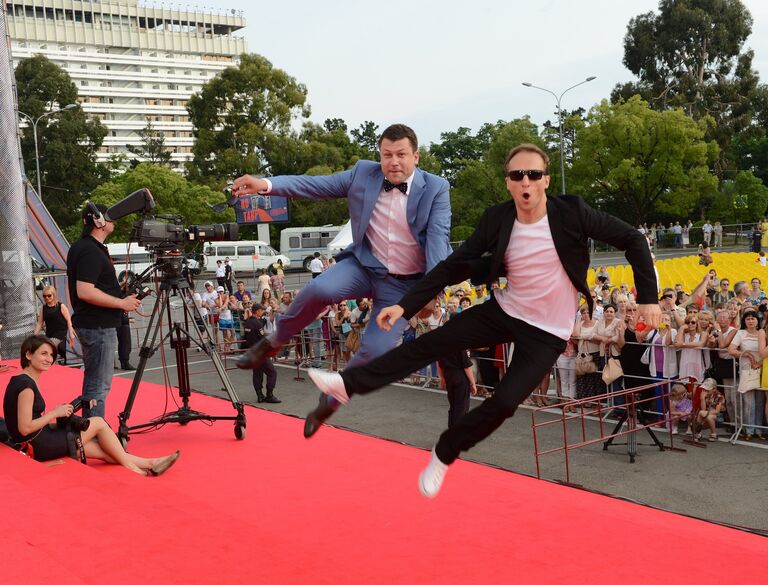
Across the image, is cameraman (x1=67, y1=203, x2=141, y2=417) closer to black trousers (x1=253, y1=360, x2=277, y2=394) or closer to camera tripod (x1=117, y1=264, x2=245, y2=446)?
camera tripod (x1=117, y1=264, x2=245, y2=446)

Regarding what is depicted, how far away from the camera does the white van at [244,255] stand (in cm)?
4175

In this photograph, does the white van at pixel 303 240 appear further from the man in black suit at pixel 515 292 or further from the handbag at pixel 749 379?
the man in black suit at pixel 515 292

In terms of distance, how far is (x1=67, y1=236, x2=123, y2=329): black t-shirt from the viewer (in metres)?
6.42

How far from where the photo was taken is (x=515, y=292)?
4070 mm

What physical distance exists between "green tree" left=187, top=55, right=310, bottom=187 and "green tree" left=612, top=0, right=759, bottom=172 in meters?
23.1

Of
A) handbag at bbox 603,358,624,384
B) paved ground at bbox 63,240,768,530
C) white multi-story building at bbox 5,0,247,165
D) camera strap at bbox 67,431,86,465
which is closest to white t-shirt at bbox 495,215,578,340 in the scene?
camera strap at bbox 67,431,86,465

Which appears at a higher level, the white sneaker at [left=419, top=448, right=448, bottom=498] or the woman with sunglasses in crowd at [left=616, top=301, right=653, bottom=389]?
the white sneaker at [left=419, top=448, right=448, bottom=498]

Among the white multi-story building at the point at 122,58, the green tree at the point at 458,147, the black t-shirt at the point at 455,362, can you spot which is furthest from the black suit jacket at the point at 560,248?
the white multi-story building at the point at 122,58

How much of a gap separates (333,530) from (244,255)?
126ft

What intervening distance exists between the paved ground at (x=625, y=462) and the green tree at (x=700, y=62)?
47087 mm

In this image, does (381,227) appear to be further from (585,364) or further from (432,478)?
(585,364)

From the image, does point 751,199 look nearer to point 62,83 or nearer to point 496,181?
point 496,181

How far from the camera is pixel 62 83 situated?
5444cm

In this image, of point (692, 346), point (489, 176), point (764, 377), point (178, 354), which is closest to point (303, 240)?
point (489, 176)
